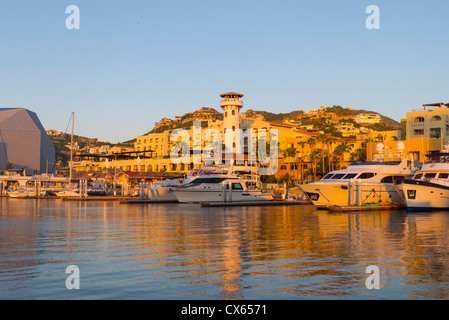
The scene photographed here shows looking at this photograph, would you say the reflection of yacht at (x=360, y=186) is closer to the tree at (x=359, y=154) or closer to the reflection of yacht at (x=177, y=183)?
the reflection of yacht at (x=177, y=183)

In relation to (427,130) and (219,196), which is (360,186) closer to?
(219,196)

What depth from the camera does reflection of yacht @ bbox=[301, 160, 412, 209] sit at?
46062 millimetres

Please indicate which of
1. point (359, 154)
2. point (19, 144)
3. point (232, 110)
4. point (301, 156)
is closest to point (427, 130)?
point (359, 154)

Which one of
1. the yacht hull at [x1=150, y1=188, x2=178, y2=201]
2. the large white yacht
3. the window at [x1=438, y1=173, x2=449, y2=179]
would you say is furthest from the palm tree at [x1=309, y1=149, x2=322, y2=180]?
the window at [x1=438, y1=173, x2=449, y2=179]

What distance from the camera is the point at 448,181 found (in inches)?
1714

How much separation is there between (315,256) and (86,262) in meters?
8.36

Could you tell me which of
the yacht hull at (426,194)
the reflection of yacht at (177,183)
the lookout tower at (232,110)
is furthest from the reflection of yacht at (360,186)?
the lookout tower at (232,110)

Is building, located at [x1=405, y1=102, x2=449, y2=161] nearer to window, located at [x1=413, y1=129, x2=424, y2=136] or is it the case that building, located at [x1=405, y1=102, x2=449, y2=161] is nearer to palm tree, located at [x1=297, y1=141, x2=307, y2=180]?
window, located at [x1=413, y1=129, x2=424, y2=136]

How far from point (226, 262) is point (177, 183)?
5682 cm

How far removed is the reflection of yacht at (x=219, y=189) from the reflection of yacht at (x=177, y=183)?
30.9 inches

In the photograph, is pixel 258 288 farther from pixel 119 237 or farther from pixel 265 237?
pixel 119 237

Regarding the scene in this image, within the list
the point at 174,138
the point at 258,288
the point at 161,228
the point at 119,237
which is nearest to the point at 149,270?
the point at 258,288

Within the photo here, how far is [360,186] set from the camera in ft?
151
